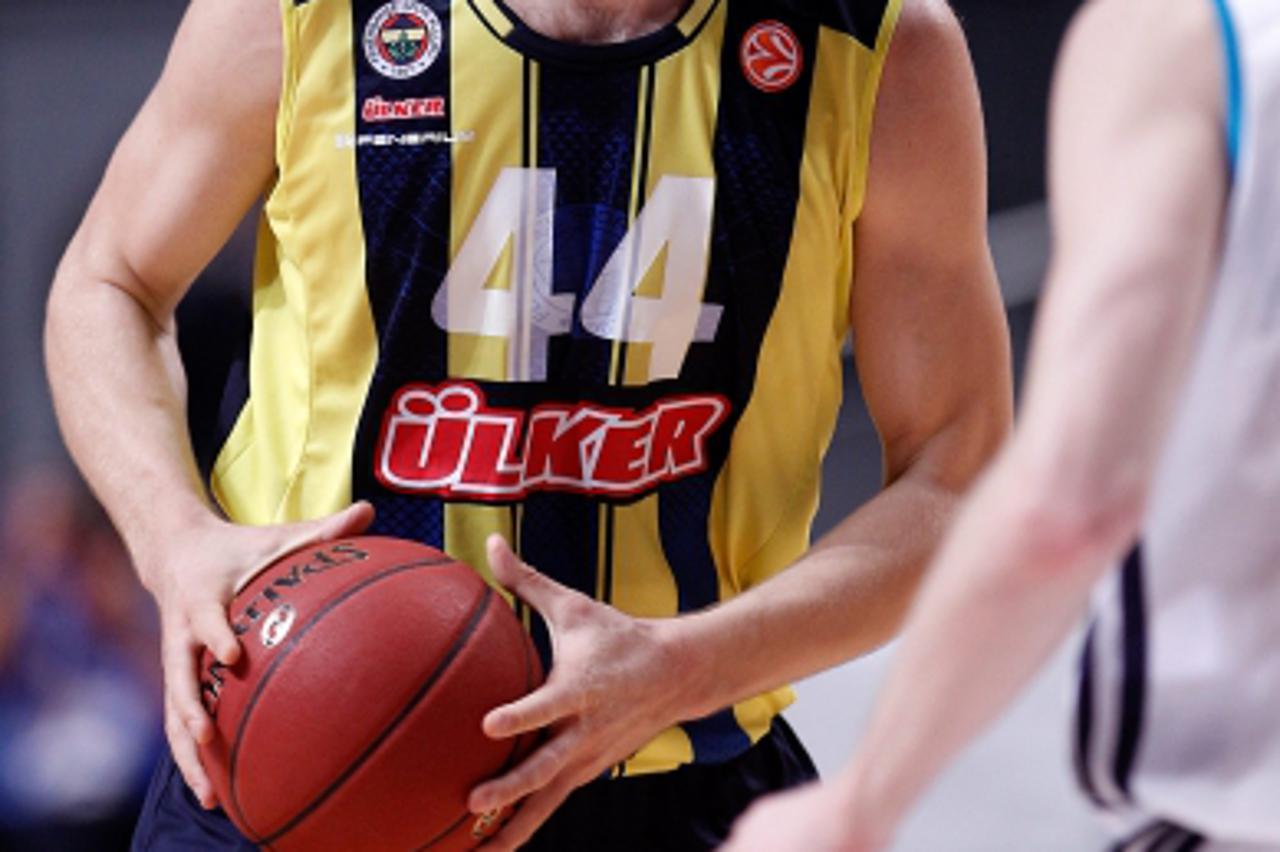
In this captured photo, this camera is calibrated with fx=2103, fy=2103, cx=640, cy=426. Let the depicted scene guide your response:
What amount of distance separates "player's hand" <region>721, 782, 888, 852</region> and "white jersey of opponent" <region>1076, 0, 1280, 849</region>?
0.25 m

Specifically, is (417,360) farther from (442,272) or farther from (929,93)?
(929,93)

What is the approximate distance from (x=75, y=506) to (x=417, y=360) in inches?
91.8

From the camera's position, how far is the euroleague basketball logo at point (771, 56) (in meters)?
2.47

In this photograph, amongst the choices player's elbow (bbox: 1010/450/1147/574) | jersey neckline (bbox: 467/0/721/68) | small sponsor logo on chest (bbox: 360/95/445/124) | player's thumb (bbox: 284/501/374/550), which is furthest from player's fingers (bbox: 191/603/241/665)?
player's elbow (bbox: 1010/450/1147/574)

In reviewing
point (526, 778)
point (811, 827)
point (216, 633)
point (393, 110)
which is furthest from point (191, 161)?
point (811, 827)

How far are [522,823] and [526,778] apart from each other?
10 cm

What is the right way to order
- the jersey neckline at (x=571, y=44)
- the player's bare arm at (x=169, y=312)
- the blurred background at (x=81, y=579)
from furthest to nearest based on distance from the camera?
the blurred background at (x=81, y=579) < the jersey neckline at (x=571, y=44) < the player's bare arm at (x=169, y=312)

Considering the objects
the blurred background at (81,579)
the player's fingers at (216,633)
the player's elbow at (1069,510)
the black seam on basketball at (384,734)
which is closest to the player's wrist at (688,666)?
the black seam on basketball at (384,734)

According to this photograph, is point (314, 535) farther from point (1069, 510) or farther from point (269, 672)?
point (1069, 510)

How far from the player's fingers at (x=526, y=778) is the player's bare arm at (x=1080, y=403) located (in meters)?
0.73

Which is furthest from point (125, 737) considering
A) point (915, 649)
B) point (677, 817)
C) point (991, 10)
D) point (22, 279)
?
point (915, 649)

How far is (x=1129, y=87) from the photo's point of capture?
1.34 metres

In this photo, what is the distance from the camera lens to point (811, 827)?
1387mm

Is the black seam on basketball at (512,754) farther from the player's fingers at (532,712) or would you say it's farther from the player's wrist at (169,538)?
the player's wrist at (169,538)
